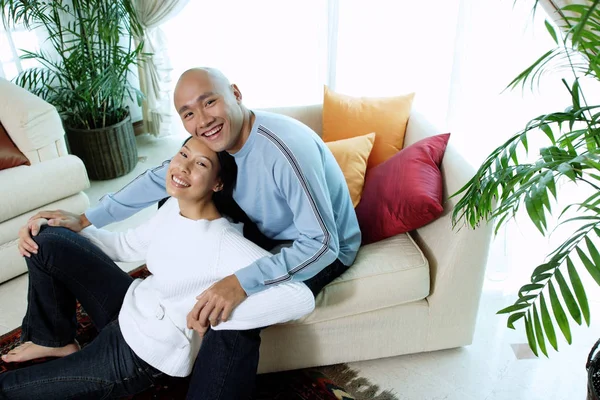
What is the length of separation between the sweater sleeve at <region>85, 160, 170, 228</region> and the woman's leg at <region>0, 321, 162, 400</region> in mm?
457

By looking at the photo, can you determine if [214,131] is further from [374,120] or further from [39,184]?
[39,184]

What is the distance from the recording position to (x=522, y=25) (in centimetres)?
209

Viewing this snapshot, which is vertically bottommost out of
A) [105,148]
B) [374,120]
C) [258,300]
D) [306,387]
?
[306,387]

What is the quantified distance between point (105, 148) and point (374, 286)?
81.5 inches

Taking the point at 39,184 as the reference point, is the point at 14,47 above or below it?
above

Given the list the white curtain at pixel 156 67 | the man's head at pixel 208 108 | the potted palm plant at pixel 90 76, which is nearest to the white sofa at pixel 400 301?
the man's head at pixel 208 108

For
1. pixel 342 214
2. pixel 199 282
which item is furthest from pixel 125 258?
pixel 342 214

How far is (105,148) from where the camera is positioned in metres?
3.18

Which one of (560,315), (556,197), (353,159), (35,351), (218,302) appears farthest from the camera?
(353,159)

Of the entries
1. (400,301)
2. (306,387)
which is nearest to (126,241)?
(306,387)

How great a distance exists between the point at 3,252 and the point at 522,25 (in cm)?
227

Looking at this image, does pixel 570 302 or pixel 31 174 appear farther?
pixel 31 174

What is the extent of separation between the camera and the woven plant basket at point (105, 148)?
314cm

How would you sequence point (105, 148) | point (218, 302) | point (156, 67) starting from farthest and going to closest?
point (156, 67), point (105, 148), point (218, 302)
